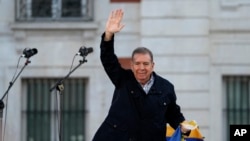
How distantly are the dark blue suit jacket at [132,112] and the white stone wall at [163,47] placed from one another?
747 centimetres

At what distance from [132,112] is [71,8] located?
8.03 m

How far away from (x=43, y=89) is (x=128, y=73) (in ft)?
26.2

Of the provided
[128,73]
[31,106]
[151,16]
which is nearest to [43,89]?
[31,106]

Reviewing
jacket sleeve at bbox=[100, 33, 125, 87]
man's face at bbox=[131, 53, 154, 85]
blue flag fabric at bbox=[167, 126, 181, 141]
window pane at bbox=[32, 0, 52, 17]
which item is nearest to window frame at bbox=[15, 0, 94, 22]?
window pane at bbox=[32, 0, 52, 17]

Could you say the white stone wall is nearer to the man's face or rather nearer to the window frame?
the window frame

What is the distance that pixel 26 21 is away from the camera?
14.9 metres

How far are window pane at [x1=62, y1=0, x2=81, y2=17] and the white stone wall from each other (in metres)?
0.25

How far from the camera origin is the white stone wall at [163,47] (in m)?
14.8

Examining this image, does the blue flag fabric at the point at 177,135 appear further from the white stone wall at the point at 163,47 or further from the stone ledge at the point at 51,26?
the stone ledge at the point at 51,26

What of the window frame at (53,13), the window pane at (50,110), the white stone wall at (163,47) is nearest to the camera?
the white stone wall at (163,47)

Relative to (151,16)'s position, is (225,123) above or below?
below

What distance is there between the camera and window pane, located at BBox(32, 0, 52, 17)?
591 inches

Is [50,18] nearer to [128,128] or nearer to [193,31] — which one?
[193,31]

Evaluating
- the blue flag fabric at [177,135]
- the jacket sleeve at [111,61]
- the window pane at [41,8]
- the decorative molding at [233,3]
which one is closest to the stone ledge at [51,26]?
the window pane at [41,8]
